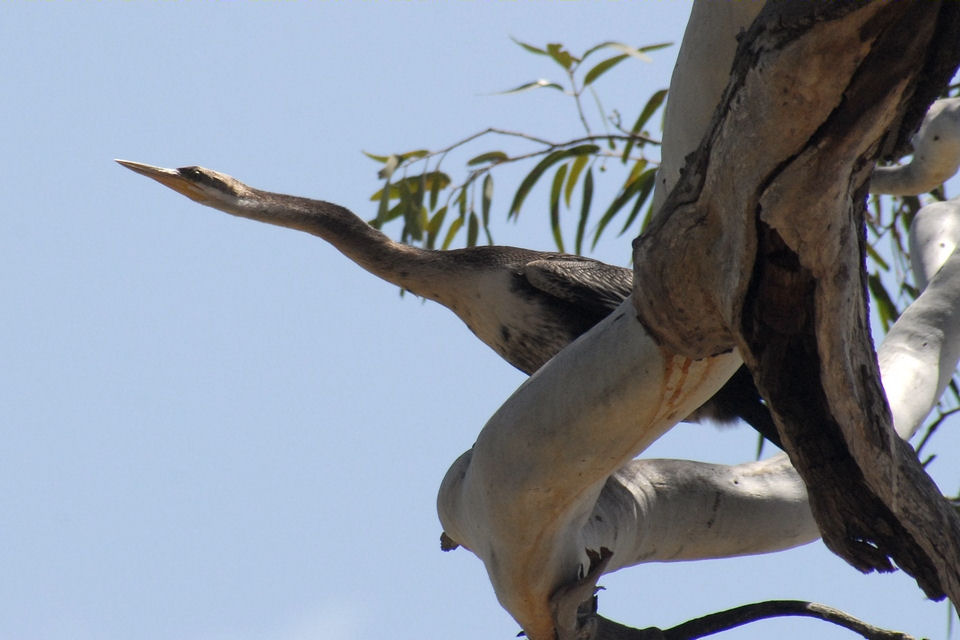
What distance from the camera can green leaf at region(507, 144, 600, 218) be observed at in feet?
11.9

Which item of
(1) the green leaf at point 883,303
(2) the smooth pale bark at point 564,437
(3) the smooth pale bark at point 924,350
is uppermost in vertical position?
(1) the green leaf at point 883,303

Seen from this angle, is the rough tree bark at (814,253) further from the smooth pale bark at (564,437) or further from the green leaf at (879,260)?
the green leaf at (879,260)

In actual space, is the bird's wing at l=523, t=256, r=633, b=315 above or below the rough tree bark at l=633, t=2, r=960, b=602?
above

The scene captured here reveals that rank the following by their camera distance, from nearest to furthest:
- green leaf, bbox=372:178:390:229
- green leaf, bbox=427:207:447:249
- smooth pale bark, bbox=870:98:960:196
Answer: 1. smooth pale bark, bbox=870:98:960:196
2. green leaf, bbox=372:178:390:229
3. green leaf, bbox=427:207:447:249

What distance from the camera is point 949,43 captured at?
1271 millimetres

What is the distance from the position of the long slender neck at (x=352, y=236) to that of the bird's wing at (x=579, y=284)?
258 mm

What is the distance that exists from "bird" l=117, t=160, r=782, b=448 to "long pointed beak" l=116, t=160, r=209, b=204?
66 mm

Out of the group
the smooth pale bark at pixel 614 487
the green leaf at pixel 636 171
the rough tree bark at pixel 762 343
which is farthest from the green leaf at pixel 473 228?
the rough tree bark at pixel 762 343

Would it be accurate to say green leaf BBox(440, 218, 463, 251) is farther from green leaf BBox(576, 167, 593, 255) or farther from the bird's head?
the bird's head

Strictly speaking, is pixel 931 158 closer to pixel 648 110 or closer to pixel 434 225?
pixel 648 110

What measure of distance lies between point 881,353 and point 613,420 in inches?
41.4

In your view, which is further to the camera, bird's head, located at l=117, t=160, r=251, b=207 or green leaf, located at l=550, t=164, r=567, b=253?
green leaf, located at l=550, t=164, r=567, b=253

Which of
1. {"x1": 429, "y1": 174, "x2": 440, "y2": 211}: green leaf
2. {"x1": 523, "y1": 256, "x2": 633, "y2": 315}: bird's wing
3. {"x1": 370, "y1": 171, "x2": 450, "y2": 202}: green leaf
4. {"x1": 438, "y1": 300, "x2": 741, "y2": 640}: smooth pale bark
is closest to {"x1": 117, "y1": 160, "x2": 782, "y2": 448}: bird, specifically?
{"x1": 523, "y1": 256, "x2": 633, "y2": 315}: bird's wing

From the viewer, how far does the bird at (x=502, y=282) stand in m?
3.16
